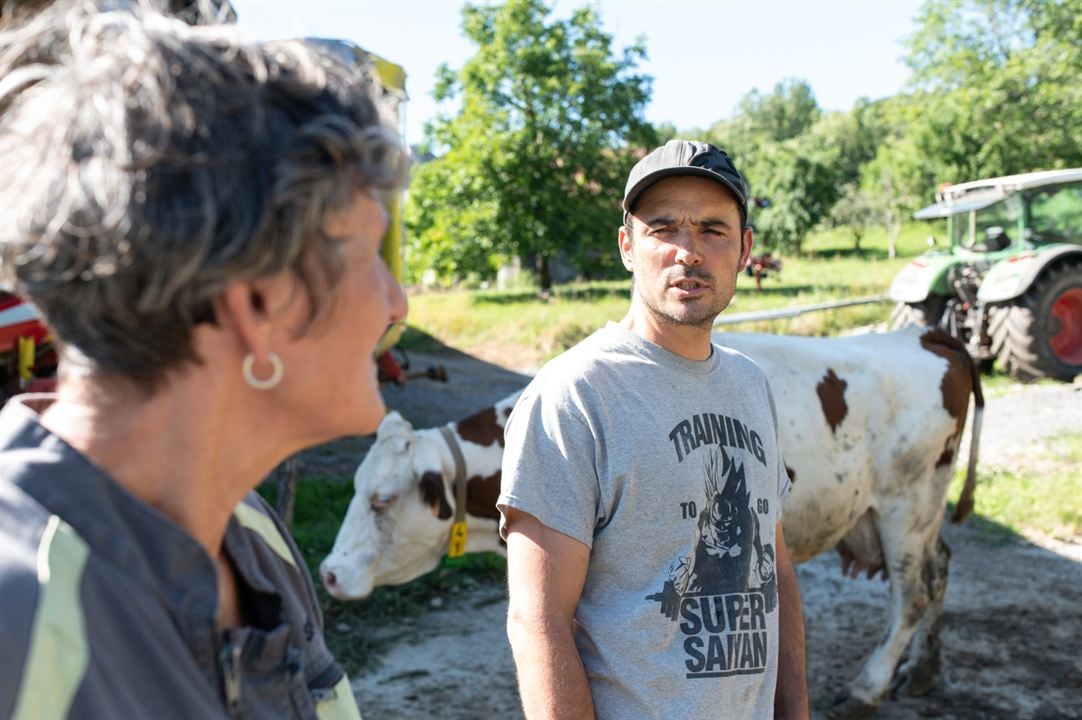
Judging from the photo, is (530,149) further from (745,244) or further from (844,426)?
(745,244)

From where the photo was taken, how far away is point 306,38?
3.58 feet

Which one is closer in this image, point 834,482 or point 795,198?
point 834,482

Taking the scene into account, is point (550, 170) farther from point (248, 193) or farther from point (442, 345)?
point (248, 193)

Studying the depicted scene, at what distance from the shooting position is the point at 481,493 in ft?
15.0

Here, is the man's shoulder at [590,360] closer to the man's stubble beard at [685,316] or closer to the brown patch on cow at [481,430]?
the man's stubble beard at [685,316]

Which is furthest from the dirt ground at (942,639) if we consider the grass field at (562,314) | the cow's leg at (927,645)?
the grass field at (562,314)

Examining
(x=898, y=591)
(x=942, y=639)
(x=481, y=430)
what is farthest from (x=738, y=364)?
(x=942, y=639)

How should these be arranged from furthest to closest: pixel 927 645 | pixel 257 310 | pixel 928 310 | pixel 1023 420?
pixel 928 310 < pixel 1023 420 < pixel 927 645 < pixel 257 310

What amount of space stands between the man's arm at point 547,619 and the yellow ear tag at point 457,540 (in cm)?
252

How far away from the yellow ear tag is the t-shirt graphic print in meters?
2.51

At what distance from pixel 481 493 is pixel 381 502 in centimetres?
45

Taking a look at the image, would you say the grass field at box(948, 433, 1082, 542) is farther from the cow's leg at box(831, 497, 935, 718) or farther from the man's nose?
the man's nose

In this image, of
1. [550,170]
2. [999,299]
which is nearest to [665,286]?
[999,299]

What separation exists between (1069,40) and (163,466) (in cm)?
3441
